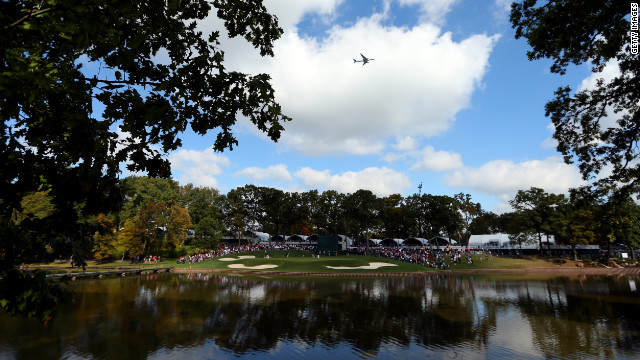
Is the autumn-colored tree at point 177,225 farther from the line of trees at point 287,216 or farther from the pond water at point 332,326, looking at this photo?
the pond water at point 332,326

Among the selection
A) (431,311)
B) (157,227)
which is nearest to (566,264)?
(431,311)

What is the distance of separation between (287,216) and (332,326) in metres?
73.8

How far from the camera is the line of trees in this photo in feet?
166

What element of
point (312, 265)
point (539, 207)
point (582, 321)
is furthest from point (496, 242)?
point (582, 321)

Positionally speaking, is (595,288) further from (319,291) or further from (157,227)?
(157,227)

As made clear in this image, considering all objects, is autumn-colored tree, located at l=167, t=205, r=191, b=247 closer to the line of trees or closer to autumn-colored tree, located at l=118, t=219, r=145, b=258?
the line of trees

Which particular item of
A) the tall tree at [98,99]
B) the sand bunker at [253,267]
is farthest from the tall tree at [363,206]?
the tall tree at [98,99]

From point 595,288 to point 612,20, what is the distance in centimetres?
2899

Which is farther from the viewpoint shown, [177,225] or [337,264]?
[177,225]

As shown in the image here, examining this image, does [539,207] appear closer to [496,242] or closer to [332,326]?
[496,242]

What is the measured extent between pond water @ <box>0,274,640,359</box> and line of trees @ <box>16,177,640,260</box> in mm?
12622

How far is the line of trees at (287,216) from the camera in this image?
50.7 meters

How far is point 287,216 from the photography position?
88375mm

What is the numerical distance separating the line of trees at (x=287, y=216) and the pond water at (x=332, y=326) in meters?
12.6
